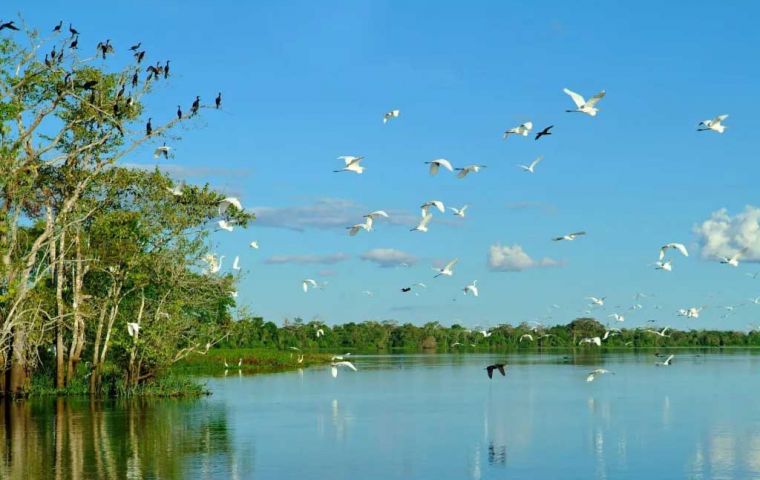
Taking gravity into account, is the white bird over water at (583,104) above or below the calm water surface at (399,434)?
above

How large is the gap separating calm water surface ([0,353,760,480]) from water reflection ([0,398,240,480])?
5 centimetres

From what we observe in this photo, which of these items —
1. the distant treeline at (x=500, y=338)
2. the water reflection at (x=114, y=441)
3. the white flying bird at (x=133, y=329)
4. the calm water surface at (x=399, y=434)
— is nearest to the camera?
the water reflection at (x=114, y=441)

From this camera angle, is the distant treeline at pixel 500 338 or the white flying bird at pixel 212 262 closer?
the white flying bird at pixel 212 262

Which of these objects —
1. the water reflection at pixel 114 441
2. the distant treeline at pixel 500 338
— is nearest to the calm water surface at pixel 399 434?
the water reflection at pixel 114 441

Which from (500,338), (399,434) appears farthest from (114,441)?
(500,338)

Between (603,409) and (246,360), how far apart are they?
46.8m

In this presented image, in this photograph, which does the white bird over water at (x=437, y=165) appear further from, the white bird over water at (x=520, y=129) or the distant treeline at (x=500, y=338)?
the distant treeline at (x=500, y=338)

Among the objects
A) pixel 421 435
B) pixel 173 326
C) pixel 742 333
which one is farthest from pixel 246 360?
pixel 742 333

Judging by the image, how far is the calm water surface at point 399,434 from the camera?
24.8 m

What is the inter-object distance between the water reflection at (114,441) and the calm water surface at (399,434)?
0.05 m

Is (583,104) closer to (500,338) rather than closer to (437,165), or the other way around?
(437,165)

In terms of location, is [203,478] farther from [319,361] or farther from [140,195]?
[319,361]

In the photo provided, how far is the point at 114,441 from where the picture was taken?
29328 millimetres

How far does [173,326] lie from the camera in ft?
145
